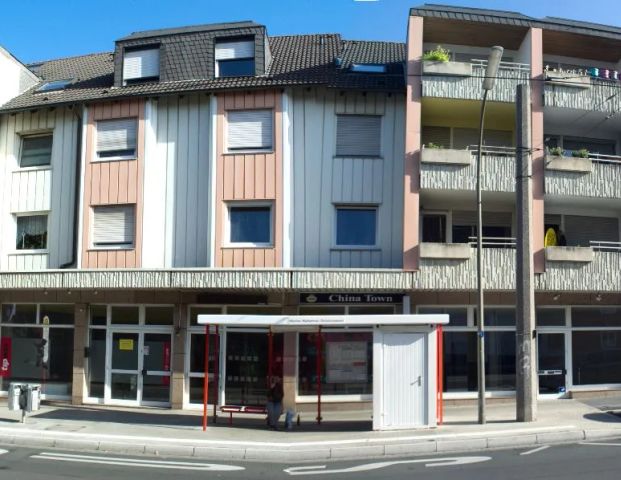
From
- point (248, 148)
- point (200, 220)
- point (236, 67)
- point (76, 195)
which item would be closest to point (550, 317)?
point (248, 148)

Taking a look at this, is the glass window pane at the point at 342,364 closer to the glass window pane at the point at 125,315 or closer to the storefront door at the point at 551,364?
the storefront door at the point at 551,364

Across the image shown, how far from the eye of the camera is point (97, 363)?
1848cm

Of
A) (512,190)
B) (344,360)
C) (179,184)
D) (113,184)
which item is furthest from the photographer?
(113,184)

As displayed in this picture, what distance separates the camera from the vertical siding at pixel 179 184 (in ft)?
57.6

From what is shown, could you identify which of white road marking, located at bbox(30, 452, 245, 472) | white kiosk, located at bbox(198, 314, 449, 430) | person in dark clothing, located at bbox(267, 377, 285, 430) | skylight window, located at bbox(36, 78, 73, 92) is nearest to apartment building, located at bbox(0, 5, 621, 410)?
skylight window, located at bbox(36, 78, 73, 92)

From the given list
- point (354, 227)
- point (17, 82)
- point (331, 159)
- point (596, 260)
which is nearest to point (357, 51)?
point (331, 159)

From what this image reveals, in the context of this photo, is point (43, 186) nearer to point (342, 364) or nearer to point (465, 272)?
point (342, 364)

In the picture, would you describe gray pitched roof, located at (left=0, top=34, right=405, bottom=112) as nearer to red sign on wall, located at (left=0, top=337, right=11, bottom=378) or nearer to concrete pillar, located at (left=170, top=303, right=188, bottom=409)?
concrete pillar, located at (left=170, top=303, right=188, bottom=409)

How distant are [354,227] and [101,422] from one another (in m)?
8.16

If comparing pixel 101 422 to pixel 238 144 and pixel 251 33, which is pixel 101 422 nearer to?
pixel 238 144

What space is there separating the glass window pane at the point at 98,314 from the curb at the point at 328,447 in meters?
6.03

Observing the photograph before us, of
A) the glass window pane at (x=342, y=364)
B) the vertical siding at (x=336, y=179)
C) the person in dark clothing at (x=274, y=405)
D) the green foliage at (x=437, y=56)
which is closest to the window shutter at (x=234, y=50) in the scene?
the vertical siding at (x=336, y=179)

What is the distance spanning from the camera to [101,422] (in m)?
14.9

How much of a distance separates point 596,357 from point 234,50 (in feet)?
46.1
